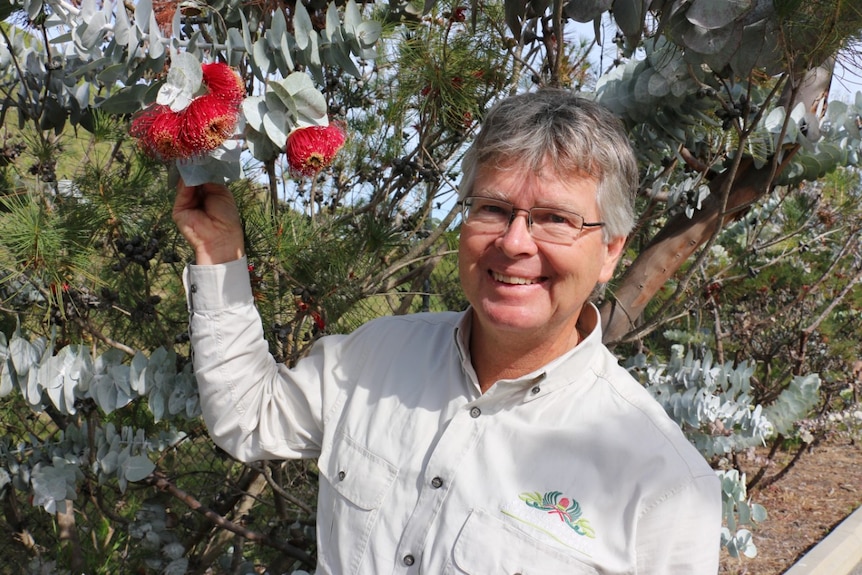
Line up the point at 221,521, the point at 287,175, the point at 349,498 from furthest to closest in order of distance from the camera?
the point at 287,175
the point at 221,521
the point at 349,498

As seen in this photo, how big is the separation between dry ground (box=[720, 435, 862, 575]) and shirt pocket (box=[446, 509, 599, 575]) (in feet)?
9.91

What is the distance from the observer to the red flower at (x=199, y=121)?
1.34 m

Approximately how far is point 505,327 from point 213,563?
6.80 feet

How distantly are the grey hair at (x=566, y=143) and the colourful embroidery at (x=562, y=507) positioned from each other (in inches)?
19.8

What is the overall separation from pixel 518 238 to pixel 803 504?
4.36 meters

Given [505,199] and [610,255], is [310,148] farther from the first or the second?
[610,255]

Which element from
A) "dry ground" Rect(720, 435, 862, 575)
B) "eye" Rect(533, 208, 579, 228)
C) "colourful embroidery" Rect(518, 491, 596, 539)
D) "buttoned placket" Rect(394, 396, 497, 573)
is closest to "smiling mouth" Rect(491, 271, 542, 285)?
"eye" Rect(533, 208, 579, 228)

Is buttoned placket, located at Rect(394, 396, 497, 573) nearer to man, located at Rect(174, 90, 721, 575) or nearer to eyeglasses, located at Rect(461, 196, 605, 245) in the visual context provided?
man, located at Rect(174, 90, 721, 575)

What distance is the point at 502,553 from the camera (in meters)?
1.42

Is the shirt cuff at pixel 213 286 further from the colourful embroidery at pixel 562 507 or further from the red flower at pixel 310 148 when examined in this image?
the colourful embroidery at pixel 562 507

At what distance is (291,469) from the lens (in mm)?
3010

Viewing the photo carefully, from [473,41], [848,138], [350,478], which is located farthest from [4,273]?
[848,138]

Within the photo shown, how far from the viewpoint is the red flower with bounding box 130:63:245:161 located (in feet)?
4.38

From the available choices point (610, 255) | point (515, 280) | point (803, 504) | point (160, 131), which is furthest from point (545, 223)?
point (803, 504)
